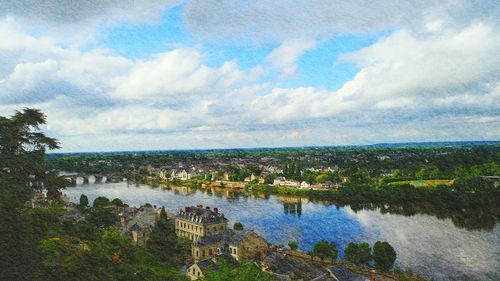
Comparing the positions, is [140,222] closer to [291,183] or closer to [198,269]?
[198,269]

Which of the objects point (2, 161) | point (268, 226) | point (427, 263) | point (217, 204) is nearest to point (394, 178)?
point (217, 204)

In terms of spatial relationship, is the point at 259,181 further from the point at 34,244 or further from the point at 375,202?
the point at 34,244

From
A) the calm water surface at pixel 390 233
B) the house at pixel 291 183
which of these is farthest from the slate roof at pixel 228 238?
the house at pixel 291 183

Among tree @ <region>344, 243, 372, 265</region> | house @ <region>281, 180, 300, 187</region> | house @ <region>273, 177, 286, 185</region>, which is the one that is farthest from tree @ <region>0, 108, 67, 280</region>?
house @ <region>273, 177, 286, 185</region>

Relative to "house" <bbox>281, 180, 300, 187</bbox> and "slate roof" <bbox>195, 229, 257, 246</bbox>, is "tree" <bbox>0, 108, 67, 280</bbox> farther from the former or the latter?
"house" <bbox>281, 180, 300, 187</bbox>

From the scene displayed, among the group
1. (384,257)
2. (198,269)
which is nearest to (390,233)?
(384,257)

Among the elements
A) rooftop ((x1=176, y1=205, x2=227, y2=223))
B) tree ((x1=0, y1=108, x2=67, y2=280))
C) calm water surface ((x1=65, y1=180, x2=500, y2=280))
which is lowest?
calm water surface ((x1=65, y1=180, x2=500, y2=280))

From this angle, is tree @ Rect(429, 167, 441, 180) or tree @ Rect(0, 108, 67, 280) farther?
tree @ Rect(429, 167, 441, 180)

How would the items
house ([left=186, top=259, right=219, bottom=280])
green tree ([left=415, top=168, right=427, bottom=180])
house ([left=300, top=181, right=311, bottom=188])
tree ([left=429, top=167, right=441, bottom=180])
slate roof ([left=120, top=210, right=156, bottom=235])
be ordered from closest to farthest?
house ([left=186, top=259, right=219, bottom=280]) < slate roof ([left=120, top=210, right=156, bottom=235]) < house ([left=300, top=181, right=311, bottom=188]) < tree ([left=429, top=167, right=441, bottom=180]) < green tree ([left=415, top=168, right=427, bottom=180])
